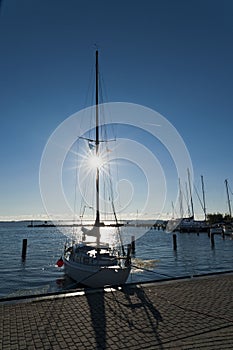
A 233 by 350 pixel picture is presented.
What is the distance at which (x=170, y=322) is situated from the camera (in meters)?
7.20

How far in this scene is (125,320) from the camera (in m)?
7.43

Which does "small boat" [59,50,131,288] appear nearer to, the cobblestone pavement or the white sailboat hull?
the white sailboat hull

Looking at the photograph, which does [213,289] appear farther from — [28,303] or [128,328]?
[28,303]

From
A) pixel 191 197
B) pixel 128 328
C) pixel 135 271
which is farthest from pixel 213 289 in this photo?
pixel 191 197

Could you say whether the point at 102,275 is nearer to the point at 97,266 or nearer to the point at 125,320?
the point at 97,266

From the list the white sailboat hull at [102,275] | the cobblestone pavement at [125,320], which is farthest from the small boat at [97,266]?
the cobblestone pavement at [125,320]

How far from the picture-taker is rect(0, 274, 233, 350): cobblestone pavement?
6.01m

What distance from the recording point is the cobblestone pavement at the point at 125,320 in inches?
237

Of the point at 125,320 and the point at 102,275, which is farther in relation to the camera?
the point at 102,275

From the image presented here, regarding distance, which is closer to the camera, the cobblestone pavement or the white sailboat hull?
the cobblestone pavement

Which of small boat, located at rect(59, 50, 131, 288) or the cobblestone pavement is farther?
small boat, located at rect(59, 50, 131, 288)

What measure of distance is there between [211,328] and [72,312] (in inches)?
156

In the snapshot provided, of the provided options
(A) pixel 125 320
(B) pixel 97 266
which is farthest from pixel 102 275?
(A) pixel 125 320

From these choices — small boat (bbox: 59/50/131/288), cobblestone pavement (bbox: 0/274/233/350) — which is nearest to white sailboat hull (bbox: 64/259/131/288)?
small boat (bbox: 59/50/131/288)
